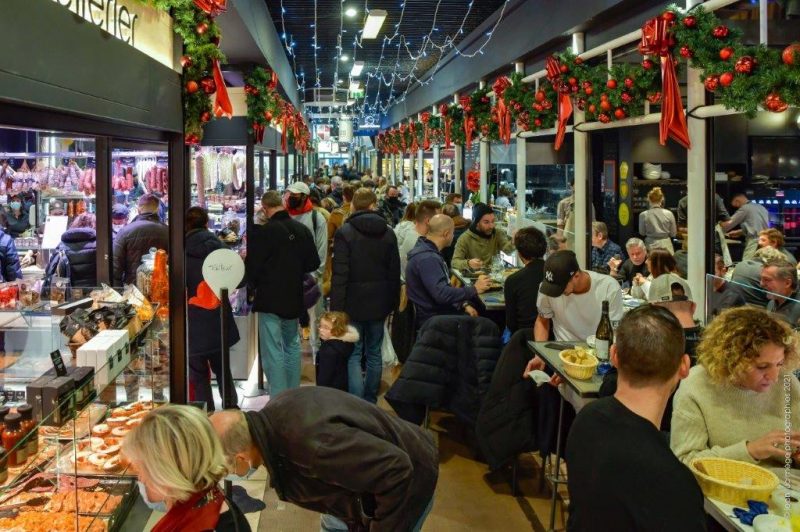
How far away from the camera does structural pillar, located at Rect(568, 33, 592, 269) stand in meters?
7.72

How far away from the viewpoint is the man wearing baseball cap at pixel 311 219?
7.50 m

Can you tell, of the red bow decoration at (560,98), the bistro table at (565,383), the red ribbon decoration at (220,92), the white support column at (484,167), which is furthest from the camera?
the white support column at (484,167)

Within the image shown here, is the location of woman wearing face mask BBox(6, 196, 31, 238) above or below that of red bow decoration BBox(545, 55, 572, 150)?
below

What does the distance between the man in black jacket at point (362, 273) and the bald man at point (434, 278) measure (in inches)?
7.8


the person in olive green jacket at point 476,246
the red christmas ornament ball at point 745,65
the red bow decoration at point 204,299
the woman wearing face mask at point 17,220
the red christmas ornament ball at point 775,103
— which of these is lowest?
the red bow decoration at point 204,299

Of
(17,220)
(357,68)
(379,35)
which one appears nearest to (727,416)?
(17,220)

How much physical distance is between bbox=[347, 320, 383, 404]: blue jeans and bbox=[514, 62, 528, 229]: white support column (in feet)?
13.8

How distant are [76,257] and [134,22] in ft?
8.30

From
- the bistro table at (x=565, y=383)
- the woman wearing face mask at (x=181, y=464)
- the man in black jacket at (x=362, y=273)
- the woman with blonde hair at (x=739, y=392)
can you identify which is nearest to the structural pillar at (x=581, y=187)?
the man in black jacket at (x=362, y=273)

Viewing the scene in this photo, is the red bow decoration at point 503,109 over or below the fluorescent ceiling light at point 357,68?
below

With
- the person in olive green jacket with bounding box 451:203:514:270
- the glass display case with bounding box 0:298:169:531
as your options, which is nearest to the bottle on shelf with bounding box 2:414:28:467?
the glass display case with bounding box 0:298:169:531

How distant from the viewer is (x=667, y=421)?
355 centimetres

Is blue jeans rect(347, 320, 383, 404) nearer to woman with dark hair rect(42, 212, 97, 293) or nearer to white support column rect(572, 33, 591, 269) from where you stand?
woman with dark hair rect(42, 212, 97, 293)

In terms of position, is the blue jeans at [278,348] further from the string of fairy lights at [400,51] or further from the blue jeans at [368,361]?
the string of fairy lights at [400,51]
